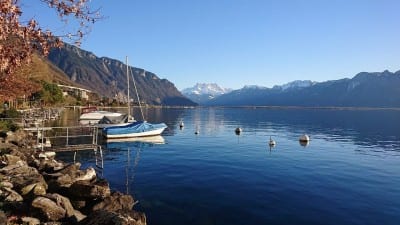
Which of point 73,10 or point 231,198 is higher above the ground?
point 73,10

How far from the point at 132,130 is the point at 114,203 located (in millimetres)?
40415

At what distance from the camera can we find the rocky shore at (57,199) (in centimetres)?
1388

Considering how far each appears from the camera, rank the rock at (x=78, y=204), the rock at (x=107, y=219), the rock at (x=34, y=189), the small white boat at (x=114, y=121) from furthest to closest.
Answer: the small white boat at (x=114, y=121) → the rock at (x=78, y=204) → the rock at (x=34, y=189) → the rock at (x=107, y=219)

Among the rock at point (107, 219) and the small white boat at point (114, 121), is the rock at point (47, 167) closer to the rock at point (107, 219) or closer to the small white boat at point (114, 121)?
the rock at point (107, 219)

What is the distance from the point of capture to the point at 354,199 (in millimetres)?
24484

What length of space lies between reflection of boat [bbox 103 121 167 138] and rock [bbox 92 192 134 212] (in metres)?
38.5

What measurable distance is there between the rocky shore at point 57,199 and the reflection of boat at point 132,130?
30.7 meters

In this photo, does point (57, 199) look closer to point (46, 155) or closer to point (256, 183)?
point (256, 183)

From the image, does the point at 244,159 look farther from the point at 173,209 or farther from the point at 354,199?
the point at 173,209

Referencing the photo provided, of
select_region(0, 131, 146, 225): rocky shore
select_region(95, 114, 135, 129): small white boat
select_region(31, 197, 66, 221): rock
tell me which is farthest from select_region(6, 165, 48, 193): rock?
select_region(95, 114, 135, 129): small white boat

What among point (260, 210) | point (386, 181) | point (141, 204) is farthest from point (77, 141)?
point (386, 181)

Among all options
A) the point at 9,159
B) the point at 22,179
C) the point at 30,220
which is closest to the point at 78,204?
the point at 22,179

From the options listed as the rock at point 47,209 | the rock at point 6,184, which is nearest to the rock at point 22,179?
the rock at point 6,184

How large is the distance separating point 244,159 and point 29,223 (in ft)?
98.5
